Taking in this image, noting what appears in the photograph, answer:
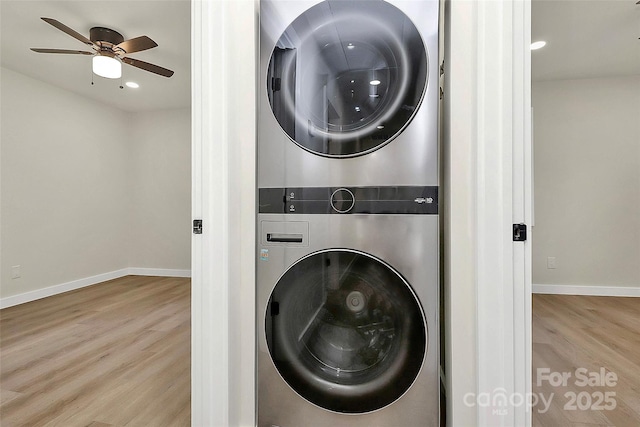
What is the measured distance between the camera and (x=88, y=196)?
4.19 metres

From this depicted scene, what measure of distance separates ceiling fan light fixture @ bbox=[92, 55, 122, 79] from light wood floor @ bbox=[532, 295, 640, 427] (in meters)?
3.76

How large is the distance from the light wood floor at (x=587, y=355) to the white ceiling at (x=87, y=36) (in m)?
3.31

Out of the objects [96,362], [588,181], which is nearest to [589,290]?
[588,181]

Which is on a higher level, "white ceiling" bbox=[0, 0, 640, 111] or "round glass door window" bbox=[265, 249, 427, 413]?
"white ceiling" bbox=[0, 0, 640, 111]

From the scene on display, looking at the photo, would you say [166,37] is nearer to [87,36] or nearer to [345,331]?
[87,36]

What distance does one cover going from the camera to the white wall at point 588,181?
3588mm

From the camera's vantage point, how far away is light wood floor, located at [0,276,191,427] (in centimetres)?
152

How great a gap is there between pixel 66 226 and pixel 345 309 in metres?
4.26

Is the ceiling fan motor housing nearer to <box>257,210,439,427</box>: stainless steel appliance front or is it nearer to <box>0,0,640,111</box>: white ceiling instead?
<box>0,0,640,111</box>: white ceiling

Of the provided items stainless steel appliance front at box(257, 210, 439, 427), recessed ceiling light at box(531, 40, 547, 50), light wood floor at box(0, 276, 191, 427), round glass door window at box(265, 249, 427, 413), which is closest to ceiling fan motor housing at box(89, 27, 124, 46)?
light wood floor at box(0, 276, 191, 427)

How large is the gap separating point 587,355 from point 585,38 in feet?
8.73

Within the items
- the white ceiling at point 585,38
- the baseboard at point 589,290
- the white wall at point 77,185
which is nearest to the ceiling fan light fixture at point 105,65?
the white wall at point 77,185

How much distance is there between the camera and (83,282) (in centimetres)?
410

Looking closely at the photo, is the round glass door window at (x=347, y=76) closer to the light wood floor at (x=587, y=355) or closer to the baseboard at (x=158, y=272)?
the light wood floor at (x=587, y=355)
